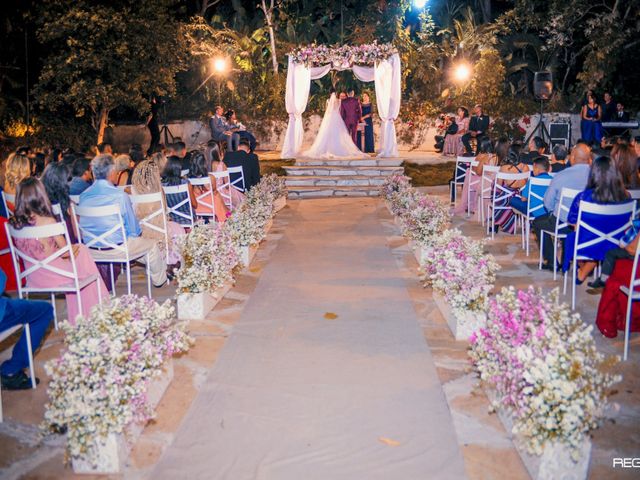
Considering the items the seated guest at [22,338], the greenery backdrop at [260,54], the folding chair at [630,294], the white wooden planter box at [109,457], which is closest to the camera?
the white wooden planter box at [109,457]

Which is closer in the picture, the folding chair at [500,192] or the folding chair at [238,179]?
the folding chair at [500,192]

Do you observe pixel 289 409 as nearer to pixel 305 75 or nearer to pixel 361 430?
pixel 361 430

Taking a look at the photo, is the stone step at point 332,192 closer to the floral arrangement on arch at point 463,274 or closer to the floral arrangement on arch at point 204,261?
the floral arrangement on arch at point 204,261

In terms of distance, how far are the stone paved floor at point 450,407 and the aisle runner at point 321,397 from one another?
3.5 inches

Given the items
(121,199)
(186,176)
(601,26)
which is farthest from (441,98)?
(121,199)

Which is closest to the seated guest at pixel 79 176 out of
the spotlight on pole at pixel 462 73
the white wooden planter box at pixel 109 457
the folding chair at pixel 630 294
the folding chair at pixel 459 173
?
the white wooden planter box at pixel 109 457

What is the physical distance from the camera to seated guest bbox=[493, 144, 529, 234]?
28.8ft

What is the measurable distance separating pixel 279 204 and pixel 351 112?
585 cm

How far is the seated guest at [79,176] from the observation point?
23.2ft

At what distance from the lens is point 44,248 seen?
4992 millimetres

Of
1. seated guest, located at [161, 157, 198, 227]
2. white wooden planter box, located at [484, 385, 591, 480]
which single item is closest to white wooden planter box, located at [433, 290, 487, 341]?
white wooden planter box, located at [484, 385, 591, 480]

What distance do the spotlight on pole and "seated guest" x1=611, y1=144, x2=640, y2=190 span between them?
13407 millimetres

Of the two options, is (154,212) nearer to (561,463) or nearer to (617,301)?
(617,301)

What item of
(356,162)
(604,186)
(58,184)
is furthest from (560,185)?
(356,162)
